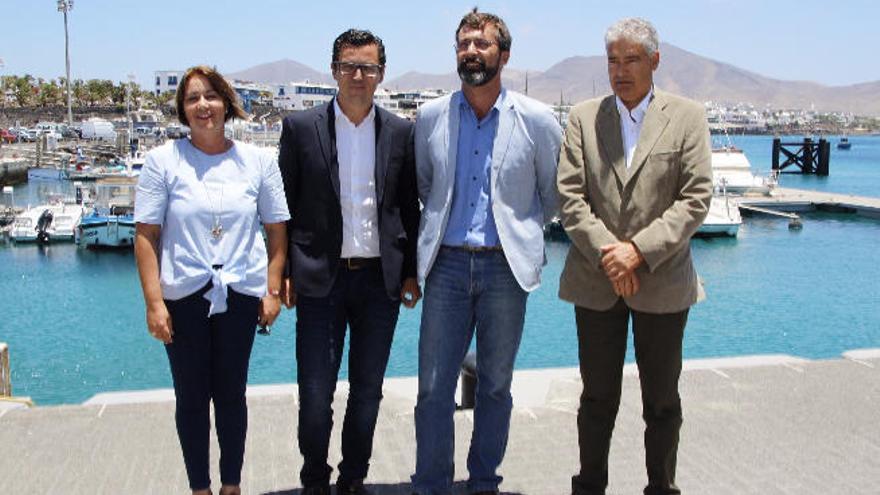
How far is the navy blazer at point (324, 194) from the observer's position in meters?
3.63

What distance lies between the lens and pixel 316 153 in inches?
143

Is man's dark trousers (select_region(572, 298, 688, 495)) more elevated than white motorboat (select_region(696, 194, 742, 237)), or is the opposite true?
man's dark trousers (select_region(572, 298, 688, 495))

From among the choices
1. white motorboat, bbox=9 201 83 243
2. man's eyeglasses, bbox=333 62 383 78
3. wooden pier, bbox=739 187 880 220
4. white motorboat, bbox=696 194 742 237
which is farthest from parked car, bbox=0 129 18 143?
man's eyeglasses, bbox=333 62 383 78

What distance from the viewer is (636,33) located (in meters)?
3.43

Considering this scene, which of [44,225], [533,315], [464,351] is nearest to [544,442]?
[464,351]

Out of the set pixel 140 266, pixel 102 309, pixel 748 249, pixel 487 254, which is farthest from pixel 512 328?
pixel 748 249

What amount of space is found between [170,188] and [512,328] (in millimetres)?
1514

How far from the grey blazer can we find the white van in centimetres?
9112

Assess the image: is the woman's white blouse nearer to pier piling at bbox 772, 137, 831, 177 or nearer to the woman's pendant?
the woman's pendant

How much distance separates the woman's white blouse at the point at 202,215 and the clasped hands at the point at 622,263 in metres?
1.39

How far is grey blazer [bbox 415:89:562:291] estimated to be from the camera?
360cm

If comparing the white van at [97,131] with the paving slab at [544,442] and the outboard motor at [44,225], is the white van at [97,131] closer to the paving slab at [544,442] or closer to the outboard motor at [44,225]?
the outboard motor at [44,225]

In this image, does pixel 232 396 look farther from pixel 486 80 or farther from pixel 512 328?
pixel 486 80

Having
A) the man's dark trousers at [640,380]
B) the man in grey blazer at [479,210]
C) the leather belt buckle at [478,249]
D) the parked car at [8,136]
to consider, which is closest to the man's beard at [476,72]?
the man in grey blazer at [479,210]
